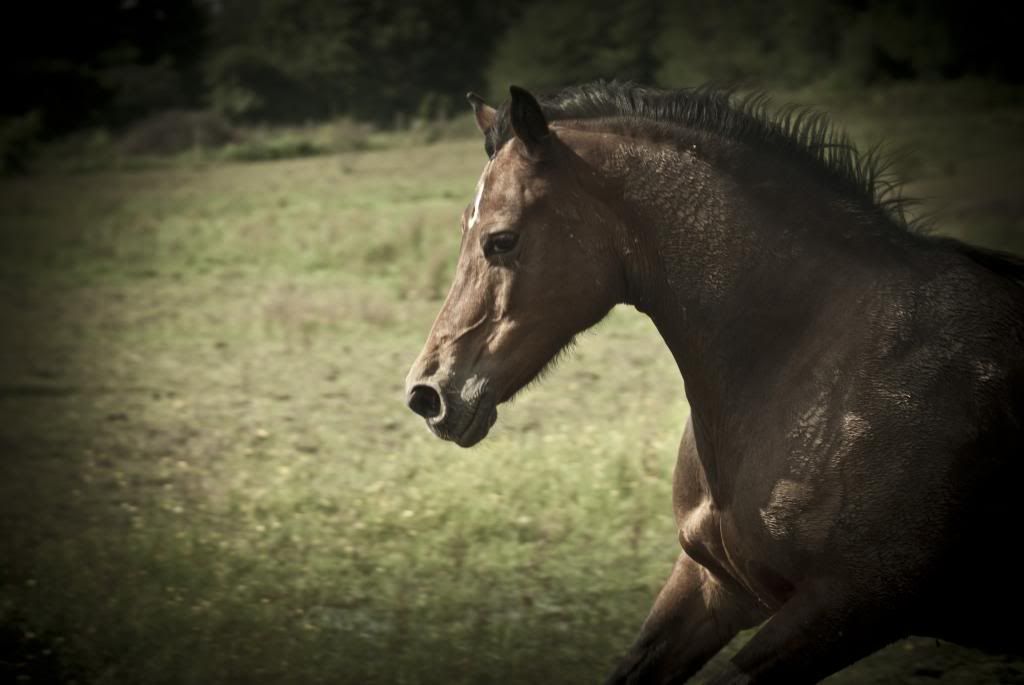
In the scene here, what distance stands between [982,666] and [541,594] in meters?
1.89

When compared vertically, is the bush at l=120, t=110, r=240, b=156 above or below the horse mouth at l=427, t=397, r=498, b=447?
above

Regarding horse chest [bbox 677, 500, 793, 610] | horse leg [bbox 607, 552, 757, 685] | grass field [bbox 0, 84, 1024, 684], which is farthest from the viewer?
grass field [bbox 0, 84, 1024, 684]

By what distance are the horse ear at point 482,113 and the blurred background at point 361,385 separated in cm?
73

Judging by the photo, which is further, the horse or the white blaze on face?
the white blaze on face

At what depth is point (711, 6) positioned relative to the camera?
2478cm

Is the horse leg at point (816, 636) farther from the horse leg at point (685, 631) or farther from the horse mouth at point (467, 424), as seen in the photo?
the horse mouth at point (467, 424)

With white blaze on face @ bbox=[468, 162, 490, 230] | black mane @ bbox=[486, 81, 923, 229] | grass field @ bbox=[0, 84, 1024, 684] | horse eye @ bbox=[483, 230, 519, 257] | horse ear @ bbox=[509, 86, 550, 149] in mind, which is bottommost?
grass field @ bbox=[0, 84, 1024, 684]

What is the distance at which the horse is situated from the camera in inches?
101

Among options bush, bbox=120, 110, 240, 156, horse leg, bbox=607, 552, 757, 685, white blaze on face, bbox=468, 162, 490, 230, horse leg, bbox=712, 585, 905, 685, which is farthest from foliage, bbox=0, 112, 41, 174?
horse leg, bbox=712, 585, 905, 685

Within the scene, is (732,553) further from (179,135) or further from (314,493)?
(179,135)

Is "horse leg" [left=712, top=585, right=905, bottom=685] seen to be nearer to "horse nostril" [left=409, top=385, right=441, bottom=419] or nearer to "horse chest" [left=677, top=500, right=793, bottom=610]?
"horse chest" [left=677, top=500, right=793, bottom=610]

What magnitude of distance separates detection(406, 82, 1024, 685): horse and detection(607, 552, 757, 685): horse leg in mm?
18

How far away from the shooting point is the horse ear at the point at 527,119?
266cm

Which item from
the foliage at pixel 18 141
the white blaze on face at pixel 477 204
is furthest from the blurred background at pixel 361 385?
the white blaze on face at pixel 477 204
